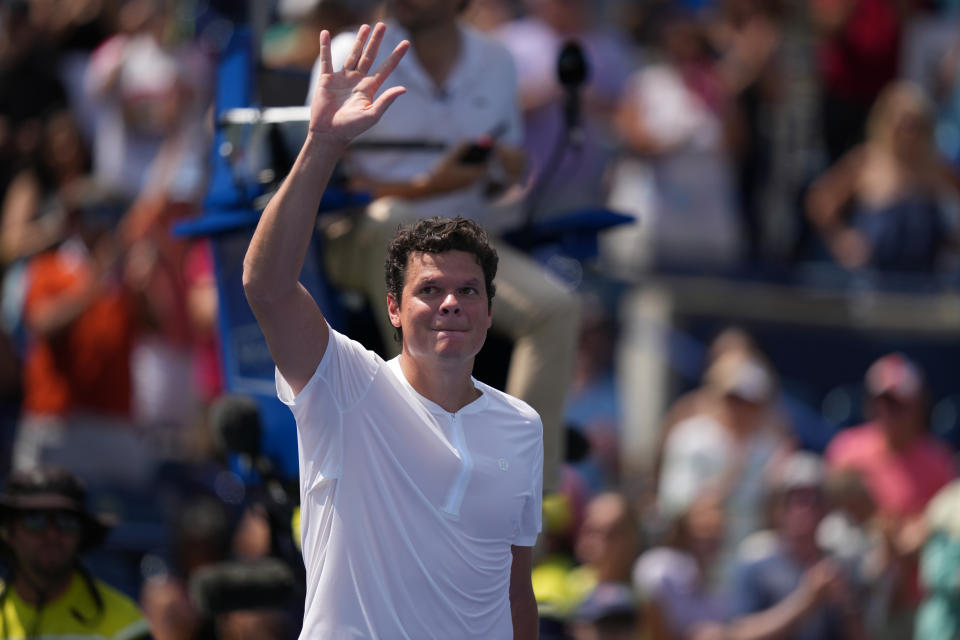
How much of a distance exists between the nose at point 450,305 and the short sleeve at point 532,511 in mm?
392

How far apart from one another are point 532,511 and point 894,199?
21.9 ft

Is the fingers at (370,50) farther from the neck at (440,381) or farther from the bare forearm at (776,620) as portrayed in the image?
the bare forearm at (776,620)

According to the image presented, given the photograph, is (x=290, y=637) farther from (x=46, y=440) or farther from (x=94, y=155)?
(x=94, y=155)

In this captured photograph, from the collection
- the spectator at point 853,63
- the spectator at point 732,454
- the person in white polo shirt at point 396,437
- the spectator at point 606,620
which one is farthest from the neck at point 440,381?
the spectator at point 853,63

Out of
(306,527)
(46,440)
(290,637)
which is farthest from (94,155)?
(306,527)

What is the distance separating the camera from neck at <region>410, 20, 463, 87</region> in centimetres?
521

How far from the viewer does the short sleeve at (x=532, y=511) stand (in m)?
3.53

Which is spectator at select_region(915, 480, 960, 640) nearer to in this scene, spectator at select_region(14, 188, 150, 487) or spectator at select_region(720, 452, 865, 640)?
spectator at select_region(720, 452, 865, 640)

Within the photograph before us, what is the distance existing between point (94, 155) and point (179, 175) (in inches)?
48.8

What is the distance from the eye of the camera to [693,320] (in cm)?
983

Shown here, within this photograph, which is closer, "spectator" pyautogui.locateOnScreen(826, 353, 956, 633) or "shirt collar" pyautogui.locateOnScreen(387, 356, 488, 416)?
"shirt collar" pyautogui.locateOnScreen(387, 356, 488, 416)

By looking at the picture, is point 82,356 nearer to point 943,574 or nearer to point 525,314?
point 525,314

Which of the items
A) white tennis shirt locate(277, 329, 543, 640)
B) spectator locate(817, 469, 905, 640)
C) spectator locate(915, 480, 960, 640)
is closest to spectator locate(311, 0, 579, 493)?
white tennis shirt locate(277, 329, 543, 640)

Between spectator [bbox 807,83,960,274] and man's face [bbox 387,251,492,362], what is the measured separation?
6.66 metres
